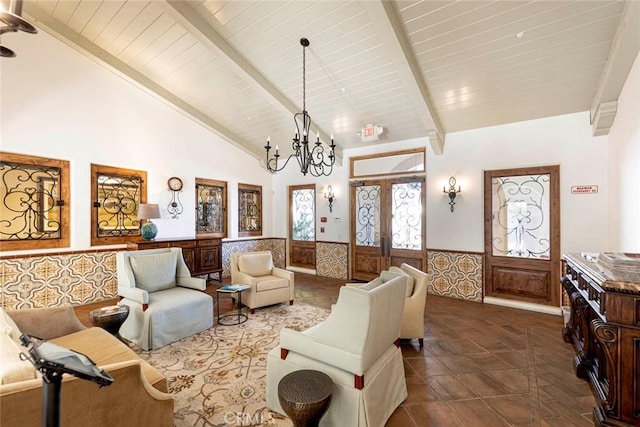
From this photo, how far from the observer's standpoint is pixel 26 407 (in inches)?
47.4

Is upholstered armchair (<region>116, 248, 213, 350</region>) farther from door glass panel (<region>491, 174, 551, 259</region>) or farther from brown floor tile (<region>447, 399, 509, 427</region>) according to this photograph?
door glass panel (<region>491, 174, 551, 259</region>)

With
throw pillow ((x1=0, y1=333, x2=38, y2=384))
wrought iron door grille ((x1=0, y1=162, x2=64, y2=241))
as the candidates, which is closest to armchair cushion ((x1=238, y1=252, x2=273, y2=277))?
wrought iron door grille ((x1=0, y1=162, x2=64, y2=241))

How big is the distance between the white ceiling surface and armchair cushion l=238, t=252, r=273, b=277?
104 inches

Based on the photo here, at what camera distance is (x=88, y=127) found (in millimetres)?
4625

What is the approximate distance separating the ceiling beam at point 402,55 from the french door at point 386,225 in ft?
4.62

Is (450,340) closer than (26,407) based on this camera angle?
No

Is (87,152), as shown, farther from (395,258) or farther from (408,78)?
(395,258)

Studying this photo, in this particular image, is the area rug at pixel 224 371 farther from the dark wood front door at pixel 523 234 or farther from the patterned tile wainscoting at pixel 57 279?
the dark wood front door at pixel 523 234

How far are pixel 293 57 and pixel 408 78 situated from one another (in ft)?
5.41

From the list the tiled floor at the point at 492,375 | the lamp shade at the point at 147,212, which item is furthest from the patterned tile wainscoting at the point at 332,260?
the lamp shade at the point at 147,212

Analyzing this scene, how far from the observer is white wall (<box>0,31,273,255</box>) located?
4.02m

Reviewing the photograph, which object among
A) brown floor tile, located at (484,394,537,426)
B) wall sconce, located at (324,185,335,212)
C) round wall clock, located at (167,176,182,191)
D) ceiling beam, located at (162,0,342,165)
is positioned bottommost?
brown floor tile, located at (484,394,537,426)

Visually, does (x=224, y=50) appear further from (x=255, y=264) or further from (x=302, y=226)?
(x=302, y=226)

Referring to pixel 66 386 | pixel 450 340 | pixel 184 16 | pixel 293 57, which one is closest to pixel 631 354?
pixel 450 340
